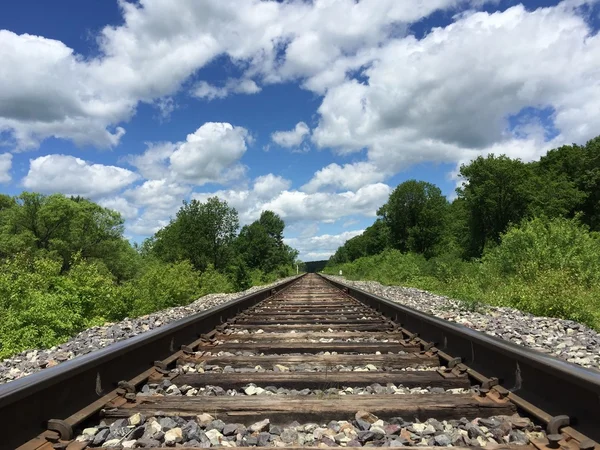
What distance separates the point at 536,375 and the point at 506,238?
14.0m

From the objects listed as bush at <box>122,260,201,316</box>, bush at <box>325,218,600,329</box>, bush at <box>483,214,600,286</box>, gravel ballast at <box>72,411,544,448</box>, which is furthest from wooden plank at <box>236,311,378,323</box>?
bush at <box>483,214,600,286</box>

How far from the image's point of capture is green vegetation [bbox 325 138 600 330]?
9094 millimetres

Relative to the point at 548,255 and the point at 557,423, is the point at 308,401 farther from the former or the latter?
the point at 548,255

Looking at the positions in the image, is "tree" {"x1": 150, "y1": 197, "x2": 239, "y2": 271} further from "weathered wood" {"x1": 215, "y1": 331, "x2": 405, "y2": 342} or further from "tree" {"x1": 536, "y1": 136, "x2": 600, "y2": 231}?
"weathered wood" {"x1": 215, "y1": 331, "x2": 405, "y2": 342}

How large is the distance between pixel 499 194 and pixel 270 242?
150 feet

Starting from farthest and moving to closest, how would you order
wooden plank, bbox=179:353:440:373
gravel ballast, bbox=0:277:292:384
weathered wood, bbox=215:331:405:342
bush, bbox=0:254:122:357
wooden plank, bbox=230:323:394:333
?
bush, bbox=0:254:122:357 < wooden plank, bbox=230:323:394:333 < weathered wood, bbox=215:331:405:342 < gravel ballast, bbox=0:277:292:384 < wooden plank, bbox=179:353:440:373

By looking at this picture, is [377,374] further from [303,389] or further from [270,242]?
[270,242]

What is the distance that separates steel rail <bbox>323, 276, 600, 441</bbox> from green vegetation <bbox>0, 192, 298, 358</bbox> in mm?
5708

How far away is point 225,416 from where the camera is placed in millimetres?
2400

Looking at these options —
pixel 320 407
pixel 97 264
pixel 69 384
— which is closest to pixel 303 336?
pixel 320 407

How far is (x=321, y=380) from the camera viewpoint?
3.03 m

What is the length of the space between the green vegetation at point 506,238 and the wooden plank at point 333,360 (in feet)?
14.6

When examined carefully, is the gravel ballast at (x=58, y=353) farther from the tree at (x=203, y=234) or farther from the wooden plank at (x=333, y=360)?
the tree at (x=203, y=234)

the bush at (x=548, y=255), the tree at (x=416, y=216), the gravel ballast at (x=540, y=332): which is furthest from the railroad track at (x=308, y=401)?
the tree at (x=416, y=216)
